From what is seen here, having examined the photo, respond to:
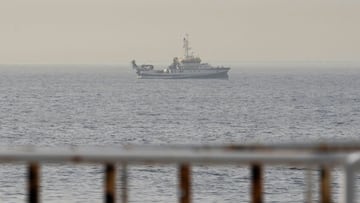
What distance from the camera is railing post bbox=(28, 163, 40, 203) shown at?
6.55m

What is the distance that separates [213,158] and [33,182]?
119cm

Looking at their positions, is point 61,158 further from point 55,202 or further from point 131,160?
point 55,202

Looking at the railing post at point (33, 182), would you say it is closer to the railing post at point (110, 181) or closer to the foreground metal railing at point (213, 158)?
the foreground metal railing at point (213, 158)

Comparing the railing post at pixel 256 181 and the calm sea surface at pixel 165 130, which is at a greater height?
the railing post at pixel 256 181

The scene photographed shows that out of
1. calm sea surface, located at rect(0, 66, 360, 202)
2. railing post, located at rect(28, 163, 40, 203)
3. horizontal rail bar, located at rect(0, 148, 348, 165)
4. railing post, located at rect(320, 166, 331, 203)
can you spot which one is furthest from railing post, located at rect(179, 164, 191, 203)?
calm sea surface, located at rect(0, 66, 360, 202)

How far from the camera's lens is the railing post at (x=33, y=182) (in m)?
6.55

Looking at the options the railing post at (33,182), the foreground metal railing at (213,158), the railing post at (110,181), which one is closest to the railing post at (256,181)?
the foreground metal railing at (213,158)

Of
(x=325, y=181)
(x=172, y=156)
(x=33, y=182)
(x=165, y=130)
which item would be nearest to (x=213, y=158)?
(x=172, y=156)

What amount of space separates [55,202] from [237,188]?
834cm

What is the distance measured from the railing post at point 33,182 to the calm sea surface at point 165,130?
2873cm

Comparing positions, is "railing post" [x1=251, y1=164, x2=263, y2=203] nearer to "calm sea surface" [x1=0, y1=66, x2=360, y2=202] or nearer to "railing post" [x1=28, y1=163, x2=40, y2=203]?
"railing post" [x1=28, y1=163, x2=40, y2=203]

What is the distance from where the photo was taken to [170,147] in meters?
6.38

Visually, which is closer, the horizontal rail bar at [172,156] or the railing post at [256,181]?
the horizontal rail bar at [172,156]

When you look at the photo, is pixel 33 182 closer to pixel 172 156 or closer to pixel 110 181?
pixel 110 181
